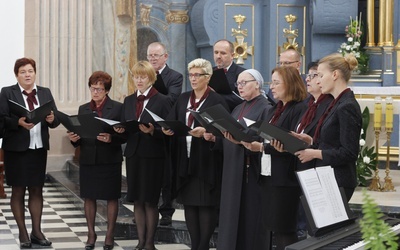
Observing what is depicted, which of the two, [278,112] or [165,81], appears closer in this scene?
[278,112]

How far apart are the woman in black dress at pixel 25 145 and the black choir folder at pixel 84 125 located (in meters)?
0.32

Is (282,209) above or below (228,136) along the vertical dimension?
below

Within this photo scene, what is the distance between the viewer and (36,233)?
6.68m

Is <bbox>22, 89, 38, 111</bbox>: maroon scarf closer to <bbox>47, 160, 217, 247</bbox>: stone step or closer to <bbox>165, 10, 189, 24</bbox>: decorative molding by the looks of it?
<bbox>47, 160, 217, 247</bbox>: stone step

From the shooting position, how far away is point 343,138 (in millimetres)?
4379

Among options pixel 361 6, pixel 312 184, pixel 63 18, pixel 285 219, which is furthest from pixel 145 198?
pixel 361 6

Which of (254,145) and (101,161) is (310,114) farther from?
(101,161)

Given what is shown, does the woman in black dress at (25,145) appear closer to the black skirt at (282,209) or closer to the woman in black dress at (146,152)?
the woman in black dress at (146,152)

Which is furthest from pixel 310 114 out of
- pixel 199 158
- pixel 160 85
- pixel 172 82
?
pixel 172 82

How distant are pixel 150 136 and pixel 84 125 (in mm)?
508

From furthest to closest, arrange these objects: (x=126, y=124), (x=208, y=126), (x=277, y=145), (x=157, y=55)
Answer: (x=157, y=55) < (x=126, y=124) < (x=208, y=126) < (x=277, y=145)

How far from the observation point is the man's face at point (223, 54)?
7082mm

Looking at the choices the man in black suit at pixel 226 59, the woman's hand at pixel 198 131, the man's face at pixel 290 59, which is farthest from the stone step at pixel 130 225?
the man's face at pixel 290 59

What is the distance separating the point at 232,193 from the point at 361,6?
746 centimetres
